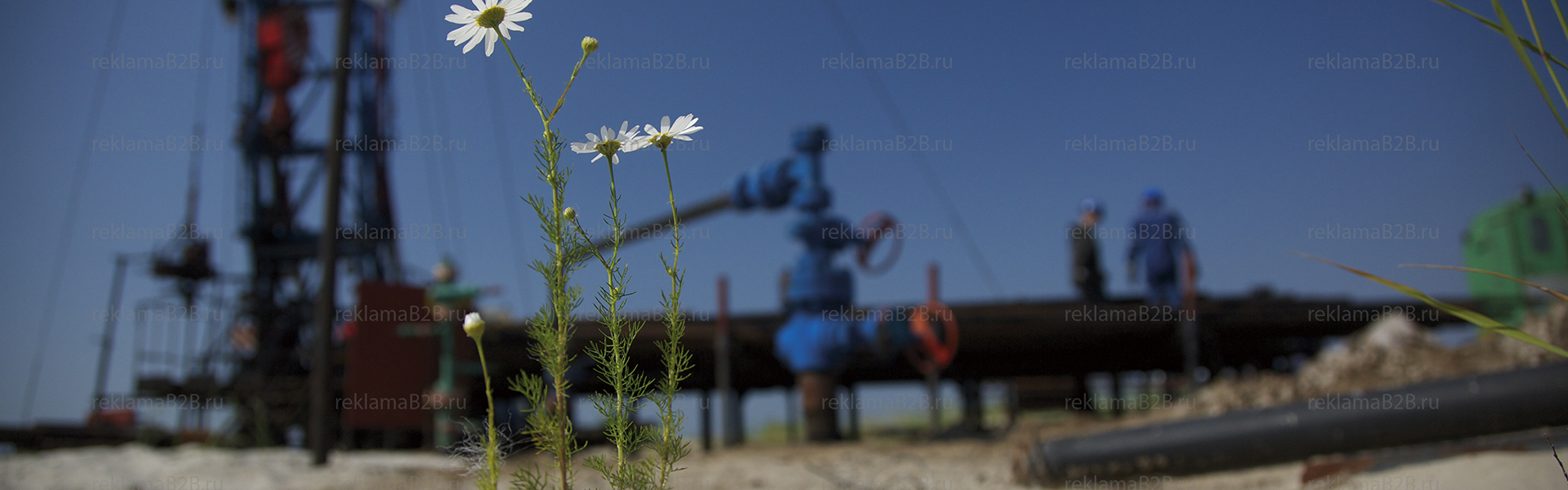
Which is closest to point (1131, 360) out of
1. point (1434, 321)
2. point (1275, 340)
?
point (1275, 340)

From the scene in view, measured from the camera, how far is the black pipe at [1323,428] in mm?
3287

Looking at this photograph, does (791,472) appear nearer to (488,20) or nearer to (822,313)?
(822,313)

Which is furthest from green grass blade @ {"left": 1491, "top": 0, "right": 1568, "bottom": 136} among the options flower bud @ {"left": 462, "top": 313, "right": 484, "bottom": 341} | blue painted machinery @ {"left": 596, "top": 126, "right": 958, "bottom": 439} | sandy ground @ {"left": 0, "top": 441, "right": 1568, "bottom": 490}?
blue painted machinery @ {"left": 596, "top": 126, "right": 958, "bottom": 439}

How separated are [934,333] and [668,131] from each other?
306 inches

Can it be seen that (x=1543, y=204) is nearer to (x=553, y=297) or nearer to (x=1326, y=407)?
(x=1326, y=407)

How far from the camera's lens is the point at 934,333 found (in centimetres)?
862

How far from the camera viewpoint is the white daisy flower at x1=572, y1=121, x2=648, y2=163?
111 cm

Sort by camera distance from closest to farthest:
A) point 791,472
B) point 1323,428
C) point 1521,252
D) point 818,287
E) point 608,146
→ point 608,146
point 1323,428
point 791,472
point 818,287
point 1521,252

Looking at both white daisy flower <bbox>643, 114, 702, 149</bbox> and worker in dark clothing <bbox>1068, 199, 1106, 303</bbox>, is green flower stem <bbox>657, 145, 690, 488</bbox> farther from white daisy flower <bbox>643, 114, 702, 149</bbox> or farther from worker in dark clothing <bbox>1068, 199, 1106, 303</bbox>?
worker in dark clothing <bbox>1068, 199, 1106, 303</bbox>

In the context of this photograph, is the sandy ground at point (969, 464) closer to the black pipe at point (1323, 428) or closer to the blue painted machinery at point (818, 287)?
the black pipe at point (1323, 428)

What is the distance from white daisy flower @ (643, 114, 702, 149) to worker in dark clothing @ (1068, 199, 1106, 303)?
9259 mm

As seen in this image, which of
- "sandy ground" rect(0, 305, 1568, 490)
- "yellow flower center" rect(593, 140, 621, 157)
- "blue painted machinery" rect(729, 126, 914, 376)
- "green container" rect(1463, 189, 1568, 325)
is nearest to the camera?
"yellow flower center" rect(593, 140, 621, 157)

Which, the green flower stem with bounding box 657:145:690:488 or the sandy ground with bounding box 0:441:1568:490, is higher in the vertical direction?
the green flower stem with bounding box 657:145:690:488

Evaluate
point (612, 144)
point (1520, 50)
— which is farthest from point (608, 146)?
point (1520, 50)
